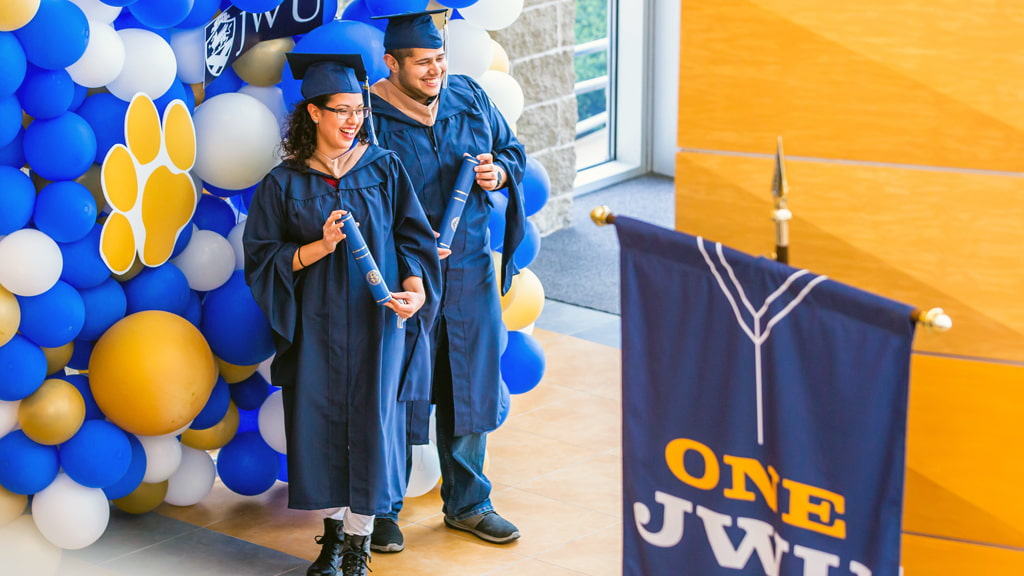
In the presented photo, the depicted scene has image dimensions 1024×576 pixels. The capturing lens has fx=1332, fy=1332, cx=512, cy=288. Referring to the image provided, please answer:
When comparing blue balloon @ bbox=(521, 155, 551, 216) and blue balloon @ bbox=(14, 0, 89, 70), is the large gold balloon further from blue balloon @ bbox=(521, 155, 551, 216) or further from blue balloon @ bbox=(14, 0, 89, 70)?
blue balloon @ bbox=(521, 155, 551, 216)

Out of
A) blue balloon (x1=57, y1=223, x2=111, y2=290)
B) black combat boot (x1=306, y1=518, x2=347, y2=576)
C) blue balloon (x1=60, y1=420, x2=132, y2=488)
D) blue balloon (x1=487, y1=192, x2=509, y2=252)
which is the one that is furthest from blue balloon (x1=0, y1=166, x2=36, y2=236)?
blue balloon (x1=487, y1=192, x2=509, y2=252)

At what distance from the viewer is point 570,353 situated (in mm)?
6336

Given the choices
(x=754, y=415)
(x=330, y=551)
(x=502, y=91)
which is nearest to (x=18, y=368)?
(x=330, y=551)

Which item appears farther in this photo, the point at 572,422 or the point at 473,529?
the point at 572,422

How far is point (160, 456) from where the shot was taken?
422 cm


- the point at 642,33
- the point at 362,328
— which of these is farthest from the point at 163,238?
the point at 642,33

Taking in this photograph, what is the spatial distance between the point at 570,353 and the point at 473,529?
199cm

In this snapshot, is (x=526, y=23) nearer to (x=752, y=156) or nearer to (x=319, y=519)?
(x=319, y=519)

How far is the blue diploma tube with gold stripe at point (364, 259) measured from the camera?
3711 mm

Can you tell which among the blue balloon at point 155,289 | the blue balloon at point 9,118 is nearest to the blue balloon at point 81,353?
the blue balloon at point 155,289

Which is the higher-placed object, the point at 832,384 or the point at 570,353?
the point at 832,384

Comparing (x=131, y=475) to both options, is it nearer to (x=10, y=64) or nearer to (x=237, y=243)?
(x=237, y=243)

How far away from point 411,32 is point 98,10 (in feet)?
2.93

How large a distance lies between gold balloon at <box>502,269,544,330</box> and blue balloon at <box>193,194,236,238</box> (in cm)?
106
